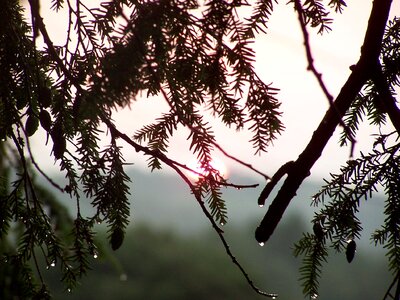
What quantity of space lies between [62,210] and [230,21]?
1.16 m

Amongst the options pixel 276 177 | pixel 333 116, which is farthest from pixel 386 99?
pixel 276 177

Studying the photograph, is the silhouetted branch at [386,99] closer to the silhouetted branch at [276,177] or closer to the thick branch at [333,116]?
the thick branch at [333,116]

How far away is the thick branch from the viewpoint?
77 cm

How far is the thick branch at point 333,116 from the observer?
77 centimetres

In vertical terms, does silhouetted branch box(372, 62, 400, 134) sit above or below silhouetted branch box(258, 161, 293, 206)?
above

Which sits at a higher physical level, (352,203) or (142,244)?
(142,244)

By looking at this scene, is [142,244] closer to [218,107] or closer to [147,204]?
[218,107]

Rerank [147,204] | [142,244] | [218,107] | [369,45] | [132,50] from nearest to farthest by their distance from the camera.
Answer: [132,50], [369,45], [218,107], [142,244], [147,204]

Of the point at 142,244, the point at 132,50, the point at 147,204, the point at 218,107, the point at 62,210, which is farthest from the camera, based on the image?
the point at 147,204

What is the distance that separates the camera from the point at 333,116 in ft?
2.56

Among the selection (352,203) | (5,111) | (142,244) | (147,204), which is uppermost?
(147,204)

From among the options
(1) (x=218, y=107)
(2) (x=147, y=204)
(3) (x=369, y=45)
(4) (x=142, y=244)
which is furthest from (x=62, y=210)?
(2) (x=147, y=204)

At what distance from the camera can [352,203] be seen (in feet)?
3.01

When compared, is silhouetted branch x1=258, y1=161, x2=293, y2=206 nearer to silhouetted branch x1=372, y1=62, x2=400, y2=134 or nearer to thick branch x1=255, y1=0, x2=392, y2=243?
thick branch x1=255, y1=0, x2=392, y2=243
